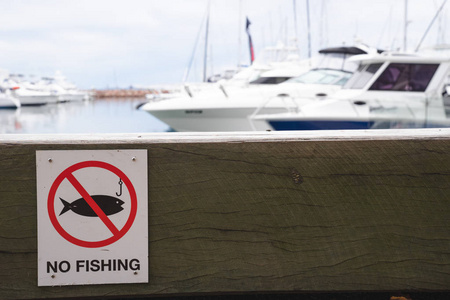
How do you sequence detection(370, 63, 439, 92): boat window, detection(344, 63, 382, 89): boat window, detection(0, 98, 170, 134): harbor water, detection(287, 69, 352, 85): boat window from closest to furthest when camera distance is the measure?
detection(370, 63, 439, 92): boat window < detection(344, 63, 382, 89): boat window < detection(287, 69, 352, 85): boat window < detection(0, 98, 170, 134): harbor water

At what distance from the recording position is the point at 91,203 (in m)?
2.01

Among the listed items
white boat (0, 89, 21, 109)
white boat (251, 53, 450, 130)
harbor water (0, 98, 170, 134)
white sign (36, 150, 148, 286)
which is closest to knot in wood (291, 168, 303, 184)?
white sign (36, 150, 148, 286)

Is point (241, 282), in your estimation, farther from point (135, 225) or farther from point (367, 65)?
point (367, 65)

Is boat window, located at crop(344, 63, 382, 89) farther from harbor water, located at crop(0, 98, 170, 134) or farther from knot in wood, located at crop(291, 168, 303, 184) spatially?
harbor water, located at crop(0, 98, 170, 134)

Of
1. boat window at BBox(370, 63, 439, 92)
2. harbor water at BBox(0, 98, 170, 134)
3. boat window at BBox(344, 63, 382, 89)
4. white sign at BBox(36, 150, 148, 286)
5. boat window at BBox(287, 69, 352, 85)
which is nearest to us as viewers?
white sign at BBox(36, 150, 148, 286)

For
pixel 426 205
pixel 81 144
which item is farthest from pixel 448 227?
pixel 81 144

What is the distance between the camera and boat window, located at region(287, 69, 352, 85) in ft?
51.9

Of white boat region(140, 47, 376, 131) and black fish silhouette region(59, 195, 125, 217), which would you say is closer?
black fish silhouette region(59, 195, 125, 217)

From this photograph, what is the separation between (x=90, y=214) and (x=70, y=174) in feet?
0.54

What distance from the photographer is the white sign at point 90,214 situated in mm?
1987

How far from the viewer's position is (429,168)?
2.11 metres

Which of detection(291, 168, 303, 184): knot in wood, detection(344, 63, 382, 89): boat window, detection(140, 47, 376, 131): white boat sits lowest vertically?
detection(140, 47, 376, 131): white boat

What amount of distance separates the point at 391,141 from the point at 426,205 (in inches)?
11.4

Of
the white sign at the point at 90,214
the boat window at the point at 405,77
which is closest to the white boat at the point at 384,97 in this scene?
the boat window at the point at 405,77
